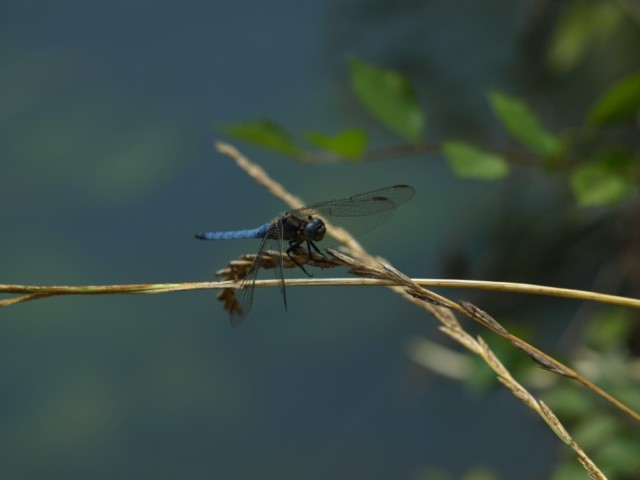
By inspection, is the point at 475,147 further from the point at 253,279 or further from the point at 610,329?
the point at 610,329

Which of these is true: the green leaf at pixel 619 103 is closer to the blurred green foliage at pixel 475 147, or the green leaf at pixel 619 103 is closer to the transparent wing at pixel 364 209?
the blurred green foliage at pixel 475 147

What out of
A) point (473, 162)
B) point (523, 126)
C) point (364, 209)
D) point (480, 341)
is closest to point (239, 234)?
point (364, 209)

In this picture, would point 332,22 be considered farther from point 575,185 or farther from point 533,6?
point 575,185

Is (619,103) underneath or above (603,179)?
above

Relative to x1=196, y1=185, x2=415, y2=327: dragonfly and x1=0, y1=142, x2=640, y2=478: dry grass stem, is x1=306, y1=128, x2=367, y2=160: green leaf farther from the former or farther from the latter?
x1=0, y1=142, x2=640, y2=478: dry grass stem

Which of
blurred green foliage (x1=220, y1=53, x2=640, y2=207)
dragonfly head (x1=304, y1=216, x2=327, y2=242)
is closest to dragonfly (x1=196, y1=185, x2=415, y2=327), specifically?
dragonfly head (x1=304, y1=216, x2=327, y2=242)

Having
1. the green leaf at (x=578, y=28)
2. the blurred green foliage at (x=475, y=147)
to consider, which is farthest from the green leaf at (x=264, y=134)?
the green leaf at (x=578, y=28)
